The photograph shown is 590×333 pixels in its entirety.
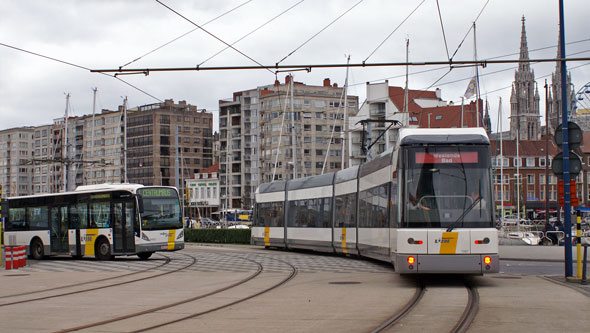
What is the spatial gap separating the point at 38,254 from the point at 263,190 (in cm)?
1065

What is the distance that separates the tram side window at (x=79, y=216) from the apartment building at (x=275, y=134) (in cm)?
7294

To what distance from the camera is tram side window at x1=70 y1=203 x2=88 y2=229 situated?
29.5 meters

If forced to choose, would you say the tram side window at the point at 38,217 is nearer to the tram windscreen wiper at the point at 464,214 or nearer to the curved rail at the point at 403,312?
the curved rail at the point at 403,312

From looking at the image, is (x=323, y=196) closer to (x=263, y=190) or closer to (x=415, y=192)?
(x=263, y=190)

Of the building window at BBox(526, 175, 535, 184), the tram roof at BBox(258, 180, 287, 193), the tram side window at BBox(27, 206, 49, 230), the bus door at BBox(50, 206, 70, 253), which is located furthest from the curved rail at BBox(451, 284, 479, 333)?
the building window at BBox(526, 175, 535, 184)

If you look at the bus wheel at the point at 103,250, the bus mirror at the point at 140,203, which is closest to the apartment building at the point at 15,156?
the bus wheel at the point at 103,250

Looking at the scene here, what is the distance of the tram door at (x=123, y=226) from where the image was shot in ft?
91.5

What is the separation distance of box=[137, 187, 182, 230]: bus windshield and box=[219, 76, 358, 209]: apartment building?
7404cm

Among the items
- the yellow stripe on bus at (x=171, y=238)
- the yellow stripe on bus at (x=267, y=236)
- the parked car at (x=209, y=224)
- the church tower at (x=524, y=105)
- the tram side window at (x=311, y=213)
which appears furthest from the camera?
the church tower at (x=524, y=105)

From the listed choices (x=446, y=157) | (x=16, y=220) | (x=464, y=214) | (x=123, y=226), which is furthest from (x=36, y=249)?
(x=464, y=214)

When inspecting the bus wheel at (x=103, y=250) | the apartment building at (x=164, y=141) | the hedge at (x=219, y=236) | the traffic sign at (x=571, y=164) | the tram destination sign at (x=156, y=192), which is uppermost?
the apartment building at (x=164, y=141)

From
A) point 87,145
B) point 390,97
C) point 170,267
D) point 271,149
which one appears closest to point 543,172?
point 390,97

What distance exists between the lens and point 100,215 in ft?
94.4

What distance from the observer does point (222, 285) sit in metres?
18.1
